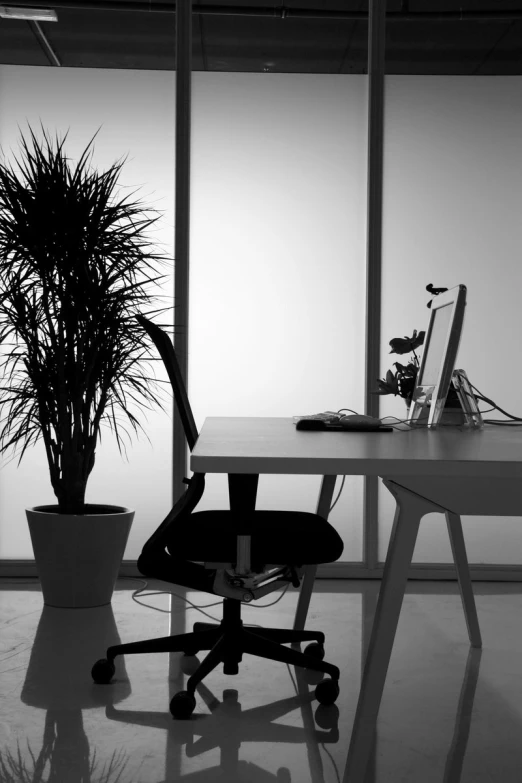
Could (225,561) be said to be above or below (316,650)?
above

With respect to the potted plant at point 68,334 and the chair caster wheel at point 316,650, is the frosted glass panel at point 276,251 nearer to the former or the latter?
the potted plant at point 68,334

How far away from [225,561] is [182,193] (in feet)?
8.35

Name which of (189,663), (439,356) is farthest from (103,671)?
(439,356)

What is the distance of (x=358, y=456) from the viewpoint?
1521mm

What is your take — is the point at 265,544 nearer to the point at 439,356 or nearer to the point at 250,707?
the point at 250,707

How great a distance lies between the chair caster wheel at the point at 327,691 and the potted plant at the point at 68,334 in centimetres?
146

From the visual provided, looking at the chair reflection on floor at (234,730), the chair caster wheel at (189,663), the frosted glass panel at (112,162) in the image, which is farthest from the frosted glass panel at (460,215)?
the chair reflection on floor at (234,730)

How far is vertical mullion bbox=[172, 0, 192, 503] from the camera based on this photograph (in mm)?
4336

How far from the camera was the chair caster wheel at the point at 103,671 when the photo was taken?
2.63 meters

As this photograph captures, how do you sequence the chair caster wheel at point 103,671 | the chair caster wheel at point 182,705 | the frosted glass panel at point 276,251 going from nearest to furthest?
the chair caster wheel at point 182,705 → the chair caster wheel at point 103,671 → the frosted glass panel at point 276,251

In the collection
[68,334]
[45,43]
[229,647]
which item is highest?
[45,43]

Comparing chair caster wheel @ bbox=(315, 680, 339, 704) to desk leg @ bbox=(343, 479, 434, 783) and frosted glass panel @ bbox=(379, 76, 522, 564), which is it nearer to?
desk leg @ bbox=(343, 479, 434, 783)

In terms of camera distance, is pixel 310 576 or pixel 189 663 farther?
pixel 310 576

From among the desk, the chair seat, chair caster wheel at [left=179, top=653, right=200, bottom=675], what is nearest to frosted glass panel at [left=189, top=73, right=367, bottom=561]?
chair caster wheel at [left=179, top=653, right=200, bottom=675]
